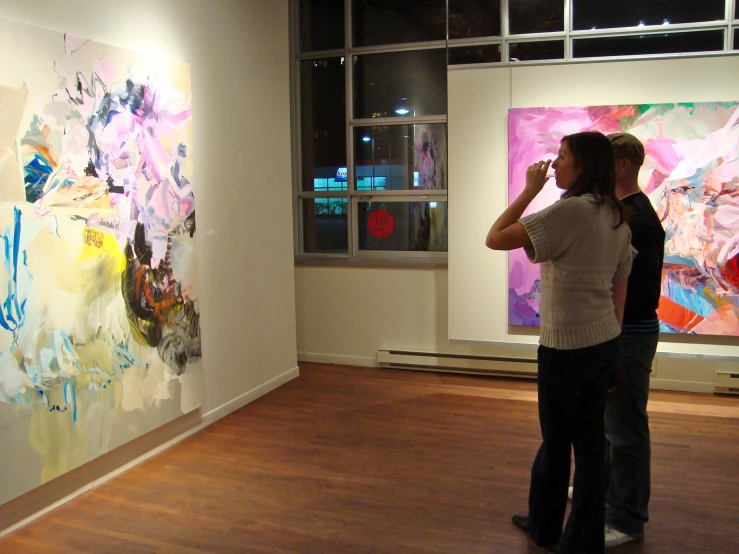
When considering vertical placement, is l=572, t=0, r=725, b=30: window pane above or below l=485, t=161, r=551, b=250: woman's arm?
above

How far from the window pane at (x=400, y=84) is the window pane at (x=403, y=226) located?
83 centimetres

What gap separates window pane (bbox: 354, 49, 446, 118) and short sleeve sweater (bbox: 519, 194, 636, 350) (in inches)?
151

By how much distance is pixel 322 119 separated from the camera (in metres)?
6.41

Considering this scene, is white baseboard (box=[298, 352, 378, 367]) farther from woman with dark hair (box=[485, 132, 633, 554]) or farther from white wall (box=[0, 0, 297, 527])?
woman with dark hair (box=[485, 132, 633, 554])

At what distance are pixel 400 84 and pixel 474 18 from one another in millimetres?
985

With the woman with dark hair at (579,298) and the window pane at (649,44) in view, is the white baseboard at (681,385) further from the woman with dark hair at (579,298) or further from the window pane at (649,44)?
the woman with dark hair at (579,298)

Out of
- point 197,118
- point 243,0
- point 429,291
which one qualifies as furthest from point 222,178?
point 429,291

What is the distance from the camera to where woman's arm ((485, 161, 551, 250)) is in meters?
2.35

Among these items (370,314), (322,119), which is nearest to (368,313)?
(370,314)

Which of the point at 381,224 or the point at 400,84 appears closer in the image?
the point at 400,84

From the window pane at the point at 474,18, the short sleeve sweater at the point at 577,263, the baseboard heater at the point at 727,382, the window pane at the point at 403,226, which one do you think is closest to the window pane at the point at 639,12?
the window pane at the point at 474,18

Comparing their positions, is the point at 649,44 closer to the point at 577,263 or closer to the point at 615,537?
the point at 577,263

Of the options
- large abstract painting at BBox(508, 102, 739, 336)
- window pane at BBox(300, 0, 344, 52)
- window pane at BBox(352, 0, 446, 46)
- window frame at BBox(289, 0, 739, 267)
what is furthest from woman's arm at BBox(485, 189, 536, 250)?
window pane at BBox(300, 0, 344, 52)

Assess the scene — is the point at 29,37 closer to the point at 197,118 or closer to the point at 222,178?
the point at 197,118
